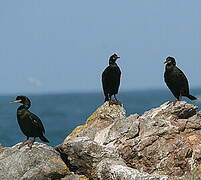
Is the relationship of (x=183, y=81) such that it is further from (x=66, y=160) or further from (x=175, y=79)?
(x=66, y=160)

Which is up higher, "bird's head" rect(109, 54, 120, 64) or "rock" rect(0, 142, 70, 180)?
"bird's head" rect(109, 54, 120, 64)

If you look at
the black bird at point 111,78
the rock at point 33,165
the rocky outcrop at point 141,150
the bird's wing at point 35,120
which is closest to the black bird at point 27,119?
the bird's wing at point 35,120

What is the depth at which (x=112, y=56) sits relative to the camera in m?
20.7

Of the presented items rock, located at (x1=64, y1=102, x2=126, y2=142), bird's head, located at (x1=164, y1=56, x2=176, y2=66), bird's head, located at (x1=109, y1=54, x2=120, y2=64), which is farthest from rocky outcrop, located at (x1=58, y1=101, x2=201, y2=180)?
bird's head, located at (x1=109, y1=54, x2=120, y2=64)

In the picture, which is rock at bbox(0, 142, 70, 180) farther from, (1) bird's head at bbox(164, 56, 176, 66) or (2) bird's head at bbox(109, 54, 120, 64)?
(2) bird's head at bbox(109, 54, 120, 64)

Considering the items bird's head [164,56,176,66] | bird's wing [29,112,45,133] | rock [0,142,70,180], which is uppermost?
bird's head [164,56,176,66]

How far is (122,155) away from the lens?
14344 millimetres

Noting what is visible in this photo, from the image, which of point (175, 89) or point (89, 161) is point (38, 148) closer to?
point (89, 161)

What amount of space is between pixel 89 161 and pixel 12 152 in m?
2.47

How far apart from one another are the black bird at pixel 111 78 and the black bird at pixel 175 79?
2.06 m

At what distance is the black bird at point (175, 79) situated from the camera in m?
19.5

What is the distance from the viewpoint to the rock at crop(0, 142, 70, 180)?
13781 mm

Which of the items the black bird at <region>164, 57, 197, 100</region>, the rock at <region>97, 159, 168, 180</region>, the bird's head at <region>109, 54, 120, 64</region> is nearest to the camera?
the rock at <region>97, 159, 168, 180</region>

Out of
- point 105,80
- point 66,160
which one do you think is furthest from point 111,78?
point 66,160
